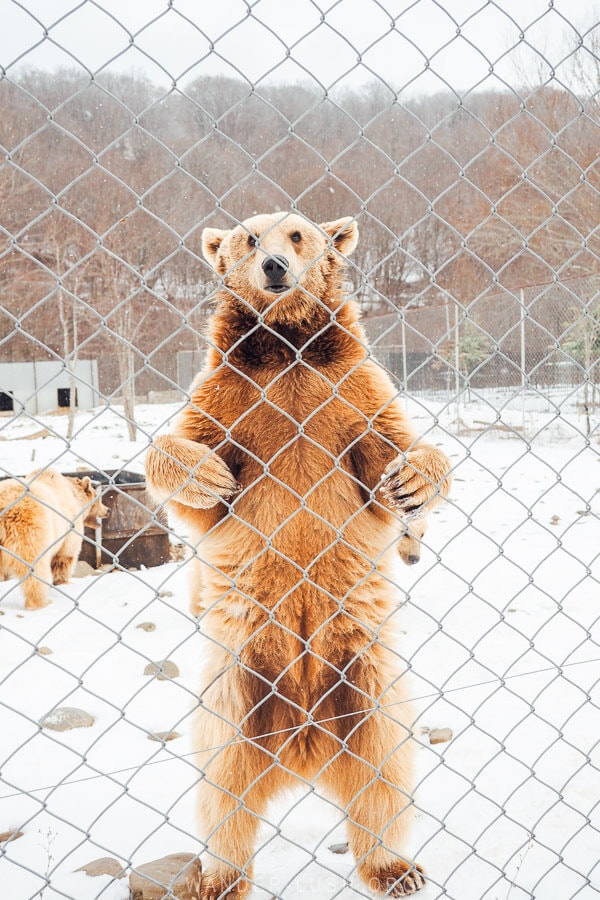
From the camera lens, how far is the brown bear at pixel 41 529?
4340 mm

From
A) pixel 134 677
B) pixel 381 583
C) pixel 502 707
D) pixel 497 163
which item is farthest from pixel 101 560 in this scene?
pixel 497 163

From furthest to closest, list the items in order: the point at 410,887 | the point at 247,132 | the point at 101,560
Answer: the point at 101,560 < the point at 247,132 < the point at 410,887

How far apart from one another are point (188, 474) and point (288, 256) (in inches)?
34.5

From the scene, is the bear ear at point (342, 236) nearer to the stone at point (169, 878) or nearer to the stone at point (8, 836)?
the stone at point (169, 878)

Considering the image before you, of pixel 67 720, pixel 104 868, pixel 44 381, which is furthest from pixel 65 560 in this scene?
pixel 44 381

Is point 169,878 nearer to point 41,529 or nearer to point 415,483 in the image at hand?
point 415,483

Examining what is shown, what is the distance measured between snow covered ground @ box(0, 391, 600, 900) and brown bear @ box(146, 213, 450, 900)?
0.12 metres

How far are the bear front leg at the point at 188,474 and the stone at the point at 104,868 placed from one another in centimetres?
98

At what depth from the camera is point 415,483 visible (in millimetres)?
1805

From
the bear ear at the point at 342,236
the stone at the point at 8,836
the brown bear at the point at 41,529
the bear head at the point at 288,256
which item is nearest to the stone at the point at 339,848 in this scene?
the stone at the point at 8,836

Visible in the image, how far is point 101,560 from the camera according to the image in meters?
6.02

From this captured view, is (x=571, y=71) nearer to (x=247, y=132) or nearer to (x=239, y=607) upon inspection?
(x=247, y=132)

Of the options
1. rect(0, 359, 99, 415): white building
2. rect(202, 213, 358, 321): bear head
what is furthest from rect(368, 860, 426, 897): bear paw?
rect(0, 359, 99, 415): white building

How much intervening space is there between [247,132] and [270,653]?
5.41ft
